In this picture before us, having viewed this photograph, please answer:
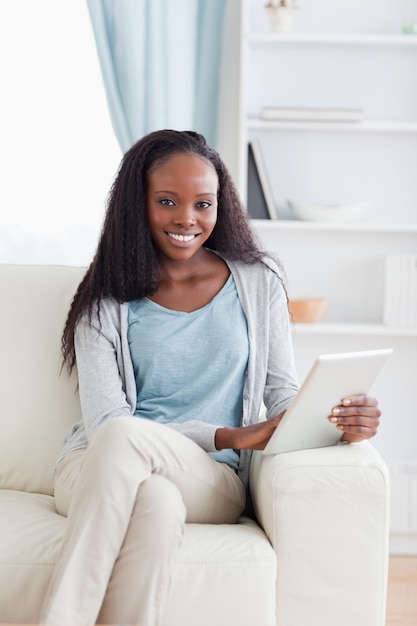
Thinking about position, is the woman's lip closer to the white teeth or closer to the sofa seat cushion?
the white teeth

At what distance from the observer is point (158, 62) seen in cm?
320

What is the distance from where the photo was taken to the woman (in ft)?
6.42

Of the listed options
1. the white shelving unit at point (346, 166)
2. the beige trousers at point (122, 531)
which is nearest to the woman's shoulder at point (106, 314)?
the beige trousers at point (122, 531)

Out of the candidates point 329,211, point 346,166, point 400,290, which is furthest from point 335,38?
point 400,290

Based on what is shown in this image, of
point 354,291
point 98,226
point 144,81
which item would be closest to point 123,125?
point 144,81

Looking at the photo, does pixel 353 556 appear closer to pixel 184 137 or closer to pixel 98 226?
pixel 184 137

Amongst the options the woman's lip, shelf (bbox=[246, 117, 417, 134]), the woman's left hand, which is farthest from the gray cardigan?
shelf (bbox=[246, 117, 417, 134])

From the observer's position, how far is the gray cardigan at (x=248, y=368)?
2.02m

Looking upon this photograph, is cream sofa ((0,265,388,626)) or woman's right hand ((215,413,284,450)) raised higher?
woman's right hand ((215,413,284,450))

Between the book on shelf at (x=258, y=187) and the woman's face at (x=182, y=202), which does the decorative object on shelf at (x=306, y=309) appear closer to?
the book on shelf at (x=258, y=187)

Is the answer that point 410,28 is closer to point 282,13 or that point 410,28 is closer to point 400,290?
point 282,13

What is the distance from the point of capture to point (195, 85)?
3.27 metres

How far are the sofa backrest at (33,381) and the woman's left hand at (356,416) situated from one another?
680 millimetres

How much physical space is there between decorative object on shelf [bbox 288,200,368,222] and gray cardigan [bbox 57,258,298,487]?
36.5 inches
